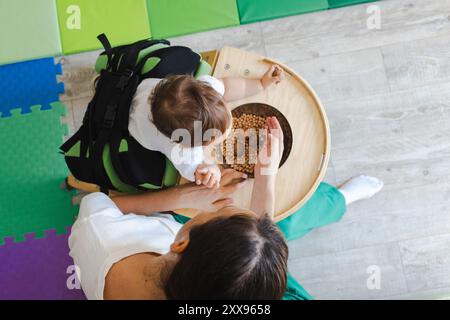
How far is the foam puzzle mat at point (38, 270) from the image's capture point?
1302 mm

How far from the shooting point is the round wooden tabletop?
1.04 m

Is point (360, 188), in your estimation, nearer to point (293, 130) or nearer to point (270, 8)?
point (293, 130)

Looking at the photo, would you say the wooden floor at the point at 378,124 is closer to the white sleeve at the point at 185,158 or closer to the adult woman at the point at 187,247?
the adult woman at the point at 187,247

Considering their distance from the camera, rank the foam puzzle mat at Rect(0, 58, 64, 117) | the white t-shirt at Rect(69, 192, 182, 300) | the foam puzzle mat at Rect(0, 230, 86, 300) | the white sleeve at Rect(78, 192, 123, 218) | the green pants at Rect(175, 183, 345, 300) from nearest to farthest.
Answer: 1. the white t-shirt at Rect(69, 192, 182, 300)
2. the white sleeve at Rect(78, 192, 123, 218)
3. the green pants at Rect(175, 183, 345, 300)
4. the foam puzzle mat at Rect(0, 230, 86, 300)
5. the foam puzzle mat at Rect(0, 58, 64, 117)

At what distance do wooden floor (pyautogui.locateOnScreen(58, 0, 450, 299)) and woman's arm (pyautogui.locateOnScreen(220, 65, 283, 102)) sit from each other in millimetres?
396

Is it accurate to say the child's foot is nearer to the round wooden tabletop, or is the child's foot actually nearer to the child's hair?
the round wooden tabletop

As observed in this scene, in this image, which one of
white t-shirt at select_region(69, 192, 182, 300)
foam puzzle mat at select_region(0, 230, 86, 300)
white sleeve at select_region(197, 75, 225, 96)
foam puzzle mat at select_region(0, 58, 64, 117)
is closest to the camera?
white t-shirt at select_region(69, 192, 182, 300)

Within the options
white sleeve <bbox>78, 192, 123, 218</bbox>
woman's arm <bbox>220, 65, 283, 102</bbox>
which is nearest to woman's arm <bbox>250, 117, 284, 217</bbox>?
woman's arm <bbox>220, 65, 283, 102</bbox>

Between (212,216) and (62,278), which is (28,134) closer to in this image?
(62,278)

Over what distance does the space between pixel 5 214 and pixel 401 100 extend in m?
1.38

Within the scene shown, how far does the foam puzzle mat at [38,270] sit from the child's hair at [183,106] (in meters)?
0.70

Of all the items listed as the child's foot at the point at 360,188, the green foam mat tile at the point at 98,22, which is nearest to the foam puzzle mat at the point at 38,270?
the green foam mat tile at the point at 98,22

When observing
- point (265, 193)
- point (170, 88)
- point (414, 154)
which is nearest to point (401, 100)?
point (414, 154)

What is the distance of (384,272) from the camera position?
1.35 meters
